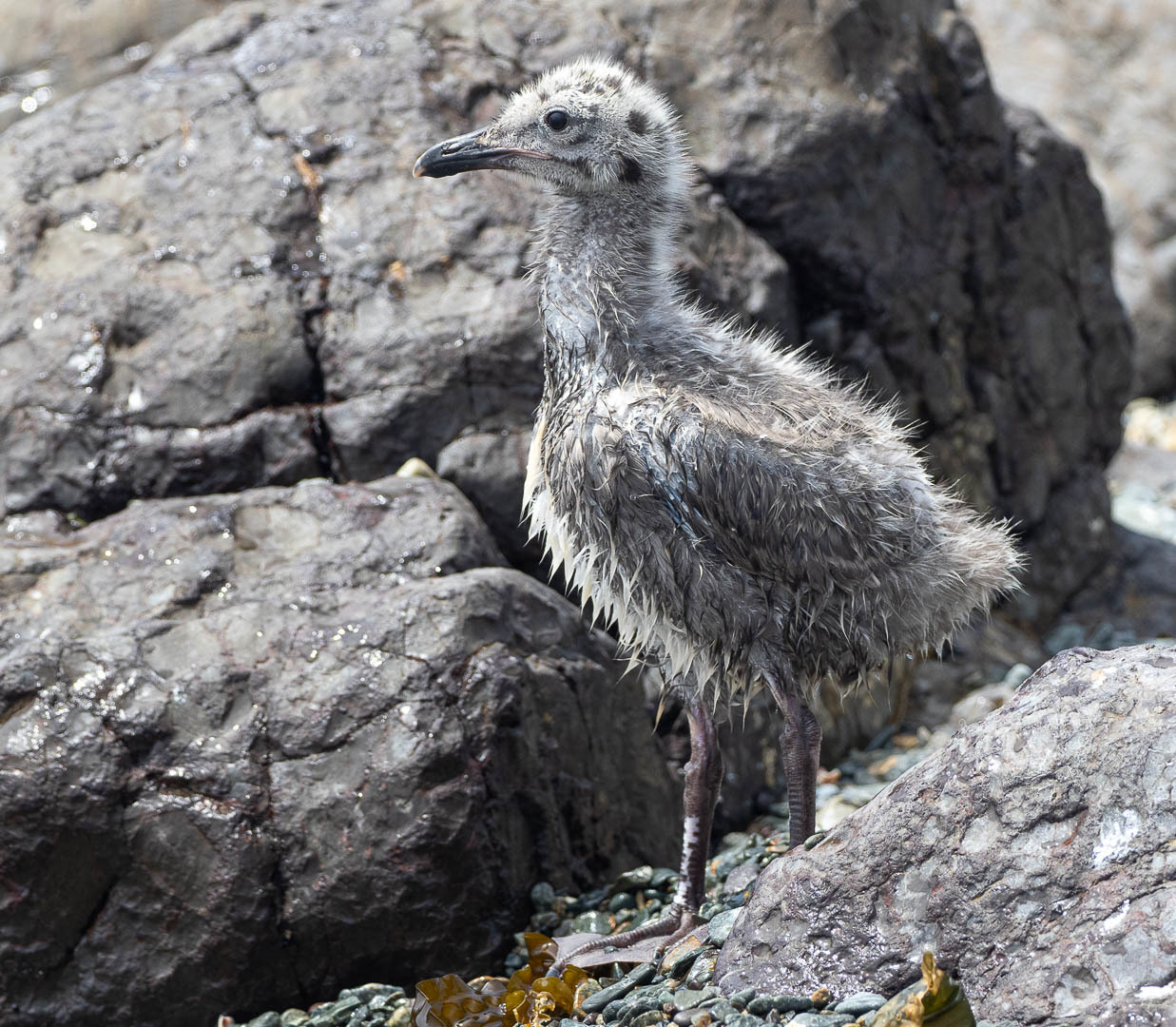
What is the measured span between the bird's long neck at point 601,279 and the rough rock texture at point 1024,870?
5.94 ft

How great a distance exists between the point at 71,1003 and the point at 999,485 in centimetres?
619

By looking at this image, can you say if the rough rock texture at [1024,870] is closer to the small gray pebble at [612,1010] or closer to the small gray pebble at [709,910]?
the small gray pebble at [612,1010]

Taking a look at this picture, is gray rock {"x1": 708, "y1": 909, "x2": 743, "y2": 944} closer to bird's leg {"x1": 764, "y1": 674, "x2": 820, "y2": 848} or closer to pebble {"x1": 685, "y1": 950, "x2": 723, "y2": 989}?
pebble {"x1": 685, "y1": 950, "x2": 723, "y2": 989}

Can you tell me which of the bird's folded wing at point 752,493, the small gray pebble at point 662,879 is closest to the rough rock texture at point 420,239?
the bird's folded wing at point 752,493

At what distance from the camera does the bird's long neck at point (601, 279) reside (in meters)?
4.72

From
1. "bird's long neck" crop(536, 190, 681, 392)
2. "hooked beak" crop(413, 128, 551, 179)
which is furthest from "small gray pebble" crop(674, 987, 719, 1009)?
"hooked beak" crop(413, 128, 551, 179)

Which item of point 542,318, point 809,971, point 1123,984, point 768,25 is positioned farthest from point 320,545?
point 768,25

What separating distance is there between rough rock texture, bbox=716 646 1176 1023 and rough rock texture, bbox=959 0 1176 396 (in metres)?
12.4

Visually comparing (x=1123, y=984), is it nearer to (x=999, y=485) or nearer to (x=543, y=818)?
(x=543, y=818)

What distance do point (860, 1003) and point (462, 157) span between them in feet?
11.1

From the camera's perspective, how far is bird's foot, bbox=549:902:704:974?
4.57m

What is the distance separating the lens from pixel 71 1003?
4766 millimetres

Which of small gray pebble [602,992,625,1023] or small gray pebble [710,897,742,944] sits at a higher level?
small gray pebble [710,897,742,944]

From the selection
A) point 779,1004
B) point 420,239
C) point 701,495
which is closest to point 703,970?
point 779,1004
